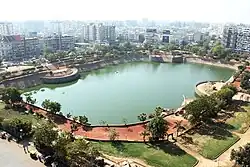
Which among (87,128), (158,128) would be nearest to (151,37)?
(87,128)

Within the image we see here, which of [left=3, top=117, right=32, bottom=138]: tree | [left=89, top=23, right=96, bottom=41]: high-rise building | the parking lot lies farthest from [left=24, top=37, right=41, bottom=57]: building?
the parking lot

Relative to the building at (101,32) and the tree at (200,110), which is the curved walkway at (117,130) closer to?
the tree at (200,110)

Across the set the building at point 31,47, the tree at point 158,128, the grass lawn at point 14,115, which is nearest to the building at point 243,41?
the building at point 31,47

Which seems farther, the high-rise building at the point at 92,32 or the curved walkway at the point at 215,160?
the high-rise building at the point at 92,32

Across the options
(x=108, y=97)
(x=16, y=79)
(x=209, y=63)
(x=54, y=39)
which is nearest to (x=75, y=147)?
(x=108, y=97)

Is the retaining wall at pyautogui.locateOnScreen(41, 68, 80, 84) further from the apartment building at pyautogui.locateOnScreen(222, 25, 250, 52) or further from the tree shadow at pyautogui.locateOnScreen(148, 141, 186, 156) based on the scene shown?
the apartment building at pyautogui.locateOnScreen(222, 25, 250, 52)

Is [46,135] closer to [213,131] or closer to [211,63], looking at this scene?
[213,131]
